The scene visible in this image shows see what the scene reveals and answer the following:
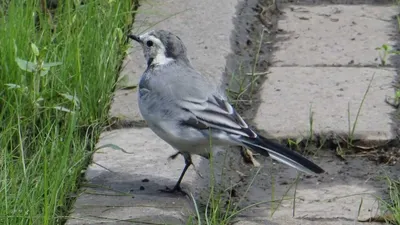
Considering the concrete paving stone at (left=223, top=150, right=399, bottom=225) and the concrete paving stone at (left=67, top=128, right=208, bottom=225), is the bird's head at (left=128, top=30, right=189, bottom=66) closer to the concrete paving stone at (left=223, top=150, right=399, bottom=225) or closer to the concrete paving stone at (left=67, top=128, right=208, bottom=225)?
the concrete paving stone at (left=67, top=128, right=208, bottom=225)

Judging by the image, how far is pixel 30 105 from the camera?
4.50m

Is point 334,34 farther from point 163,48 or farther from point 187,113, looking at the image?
point 187,113

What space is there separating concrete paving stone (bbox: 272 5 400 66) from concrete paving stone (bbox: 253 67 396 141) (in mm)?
156

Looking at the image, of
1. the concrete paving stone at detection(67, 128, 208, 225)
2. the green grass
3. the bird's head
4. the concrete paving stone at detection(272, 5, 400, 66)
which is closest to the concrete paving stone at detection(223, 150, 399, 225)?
the concrete paving stone at detection(67, 128, 208, 225)

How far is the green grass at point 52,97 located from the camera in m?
3.83

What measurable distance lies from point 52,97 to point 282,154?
→ 128 cm

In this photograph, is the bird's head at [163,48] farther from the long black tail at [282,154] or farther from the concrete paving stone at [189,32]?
the long black tail at [282,154]

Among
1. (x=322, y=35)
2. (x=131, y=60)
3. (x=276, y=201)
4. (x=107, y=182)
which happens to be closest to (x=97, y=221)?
(x=107, y=182)

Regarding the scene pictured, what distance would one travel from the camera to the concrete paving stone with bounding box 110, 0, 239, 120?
501 cm

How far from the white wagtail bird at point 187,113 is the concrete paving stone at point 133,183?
0.32 feet

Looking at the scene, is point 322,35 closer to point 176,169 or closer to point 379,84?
point 379,84

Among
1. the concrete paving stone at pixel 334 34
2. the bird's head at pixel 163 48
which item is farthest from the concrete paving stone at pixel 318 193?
the concrete paving stone at pixel 334 34

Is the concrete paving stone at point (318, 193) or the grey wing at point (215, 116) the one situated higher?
the grey wing at point (215, 116)

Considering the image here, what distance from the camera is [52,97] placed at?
4621 mm
